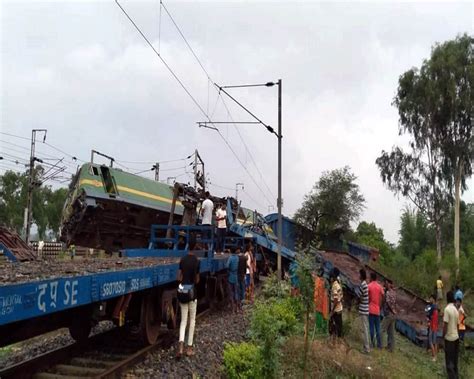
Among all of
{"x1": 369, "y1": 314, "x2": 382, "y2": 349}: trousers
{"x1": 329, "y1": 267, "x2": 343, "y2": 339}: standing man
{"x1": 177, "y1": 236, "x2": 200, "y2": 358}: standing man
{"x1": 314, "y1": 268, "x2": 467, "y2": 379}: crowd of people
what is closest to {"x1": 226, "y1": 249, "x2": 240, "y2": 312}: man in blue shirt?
{"x1": 314, "y1": 268, "x2": 467, "y2": 379}: crowd of people

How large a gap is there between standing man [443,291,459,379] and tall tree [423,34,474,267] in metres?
23.3

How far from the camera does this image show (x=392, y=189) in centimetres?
3528

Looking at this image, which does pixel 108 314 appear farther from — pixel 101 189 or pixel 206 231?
pixel 101 189

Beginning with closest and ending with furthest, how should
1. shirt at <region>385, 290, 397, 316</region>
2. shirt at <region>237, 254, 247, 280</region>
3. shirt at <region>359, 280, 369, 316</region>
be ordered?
shirt at <region>359, 280, 369, 316</region> < shirt at <region>385, 290, 397, 316</region> < shirt at <region>237, 254, 247, 280</region>

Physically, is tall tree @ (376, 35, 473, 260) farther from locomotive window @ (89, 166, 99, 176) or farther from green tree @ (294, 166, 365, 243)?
locomotive window @ (89, 166, 99, 176)

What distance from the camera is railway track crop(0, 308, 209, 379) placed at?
19.8 feet

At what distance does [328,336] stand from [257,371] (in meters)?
3.96

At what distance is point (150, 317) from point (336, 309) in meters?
3.93

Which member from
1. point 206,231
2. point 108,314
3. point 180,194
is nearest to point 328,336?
point 206,231

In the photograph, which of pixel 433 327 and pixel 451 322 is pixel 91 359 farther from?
pixel 433 327

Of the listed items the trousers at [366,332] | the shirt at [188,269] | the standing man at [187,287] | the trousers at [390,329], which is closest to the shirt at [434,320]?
the trousers at [390,329]

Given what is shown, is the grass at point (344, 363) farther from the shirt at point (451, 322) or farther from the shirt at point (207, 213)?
the shirt at point (207, 213)

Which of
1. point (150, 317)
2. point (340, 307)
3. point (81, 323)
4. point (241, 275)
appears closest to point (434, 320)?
point (340, 307)

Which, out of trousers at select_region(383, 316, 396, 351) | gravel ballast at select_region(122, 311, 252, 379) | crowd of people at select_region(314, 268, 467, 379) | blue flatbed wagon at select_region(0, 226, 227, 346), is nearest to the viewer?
blue flatbed wagon at select_region(0, 226, 227, 346)
